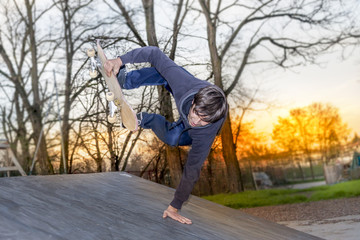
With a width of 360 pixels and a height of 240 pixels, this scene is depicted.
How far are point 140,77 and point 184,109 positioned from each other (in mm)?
712

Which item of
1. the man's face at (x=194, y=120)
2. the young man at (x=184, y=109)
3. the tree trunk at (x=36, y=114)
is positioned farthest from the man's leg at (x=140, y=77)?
the tree trunk at (x=36, y=114)

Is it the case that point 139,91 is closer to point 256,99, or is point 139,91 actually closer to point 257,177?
point 256,99

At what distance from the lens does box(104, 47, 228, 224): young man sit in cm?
214

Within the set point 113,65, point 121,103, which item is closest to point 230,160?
point 121,103

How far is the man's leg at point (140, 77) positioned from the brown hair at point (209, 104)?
81 cm

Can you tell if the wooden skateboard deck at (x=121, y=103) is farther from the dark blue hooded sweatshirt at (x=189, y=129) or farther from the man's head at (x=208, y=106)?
the man's head at (x=208, y=106)

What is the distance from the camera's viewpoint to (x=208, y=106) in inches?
82.8

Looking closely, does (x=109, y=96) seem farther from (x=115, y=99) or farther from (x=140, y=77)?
(x=140, y=77)

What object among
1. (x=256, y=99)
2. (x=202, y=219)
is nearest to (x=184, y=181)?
(x=202, y=219)

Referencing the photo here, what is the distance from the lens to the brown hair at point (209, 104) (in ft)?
6.89

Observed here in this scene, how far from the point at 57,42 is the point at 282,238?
12719 mm

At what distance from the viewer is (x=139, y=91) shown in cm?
898

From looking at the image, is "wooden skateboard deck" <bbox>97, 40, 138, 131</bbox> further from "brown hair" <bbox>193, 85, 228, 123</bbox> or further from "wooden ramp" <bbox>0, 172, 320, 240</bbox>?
"brown hair" <bbox>193, 85, 228, 123</bbox>

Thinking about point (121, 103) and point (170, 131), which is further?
point (121, 103)
